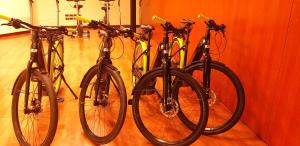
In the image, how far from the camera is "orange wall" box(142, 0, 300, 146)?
7.05 ft

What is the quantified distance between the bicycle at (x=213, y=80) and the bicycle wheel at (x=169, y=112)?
0.51ft

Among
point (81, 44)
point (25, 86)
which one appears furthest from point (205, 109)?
point (81, 44)

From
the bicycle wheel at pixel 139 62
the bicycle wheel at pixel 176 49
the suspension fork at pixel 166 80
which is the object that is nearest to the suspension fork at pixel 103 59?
the suspension fork at pixel 166 80

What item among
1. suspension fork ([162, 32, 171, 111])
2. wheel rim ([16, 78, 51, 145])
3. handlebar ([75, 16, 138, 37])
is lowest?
wheel rim ([16, 78, 51, 145])


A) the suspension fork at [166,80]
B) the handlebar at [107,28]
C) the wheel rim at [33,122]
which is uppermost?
the handlebar at [107,28]

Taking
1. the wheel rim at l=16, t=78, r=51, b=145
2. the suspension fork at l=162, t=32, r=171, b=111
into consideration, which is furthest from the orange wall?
the wheel rim at l=16, t=78, r=51, b=145

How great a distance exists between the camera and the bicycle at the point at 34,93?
2143mm

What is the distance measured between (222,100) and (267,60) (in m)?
0.96

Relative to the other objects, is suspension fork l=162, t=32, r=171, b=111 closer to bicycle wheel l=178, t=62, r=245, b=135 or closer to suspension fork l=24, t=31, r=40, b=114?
bicycle wheel l=178, t=62, r=245, b=135

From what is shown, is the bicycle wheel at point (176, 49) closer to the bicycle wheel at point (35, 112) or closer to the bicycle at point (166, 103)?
the bicycle at point (166, 103)

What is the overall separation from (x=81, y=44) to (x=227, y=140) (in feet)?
14.6

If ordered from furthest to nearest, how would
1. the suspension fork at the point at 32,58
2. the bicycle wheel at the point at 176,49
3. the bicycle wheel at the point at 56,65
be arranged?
the bicycle wheel at the point at 176,49, the bicycle wheel at the point at 56,65, the suspension fork at the point at 32,58

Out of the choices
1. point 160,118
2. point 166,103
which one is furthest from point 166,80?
point 160,118

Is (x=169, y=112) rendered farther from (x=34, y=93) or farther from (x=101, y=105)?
(x=34, y=93)
